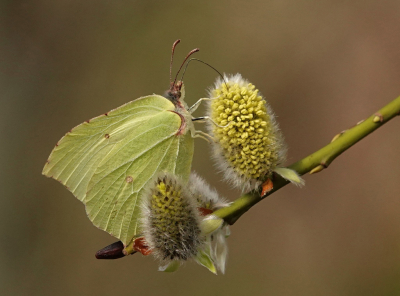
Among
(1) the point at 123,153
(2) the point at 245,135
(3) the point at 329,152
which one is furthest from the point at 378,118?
(1) the point at 123,153

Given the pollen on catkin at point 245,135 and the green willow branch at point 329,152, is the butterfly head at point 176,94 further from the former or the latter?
the green willow branch at point 329,152

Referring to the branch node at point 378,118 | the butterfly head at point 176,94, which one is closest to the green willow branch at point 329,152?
the branch node at point 378,118

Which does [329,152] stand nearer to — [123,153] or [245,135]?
[245,135]

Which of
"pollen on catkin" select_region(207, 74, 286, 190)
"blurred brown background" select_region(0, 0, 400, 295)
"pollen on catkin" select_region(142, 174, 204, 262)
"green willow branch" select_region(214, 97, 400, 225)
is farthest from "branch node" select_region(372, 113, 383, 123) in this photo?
"blurred brown background" select_region(0, 0, 400, 295)

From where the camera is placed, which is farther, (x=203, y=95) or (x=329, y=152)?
(x=203, y=95)

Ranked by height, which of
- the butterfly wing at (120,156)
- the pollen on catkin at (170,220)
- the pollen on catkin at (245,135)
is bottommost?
the pollen on catkin at (170,220)
